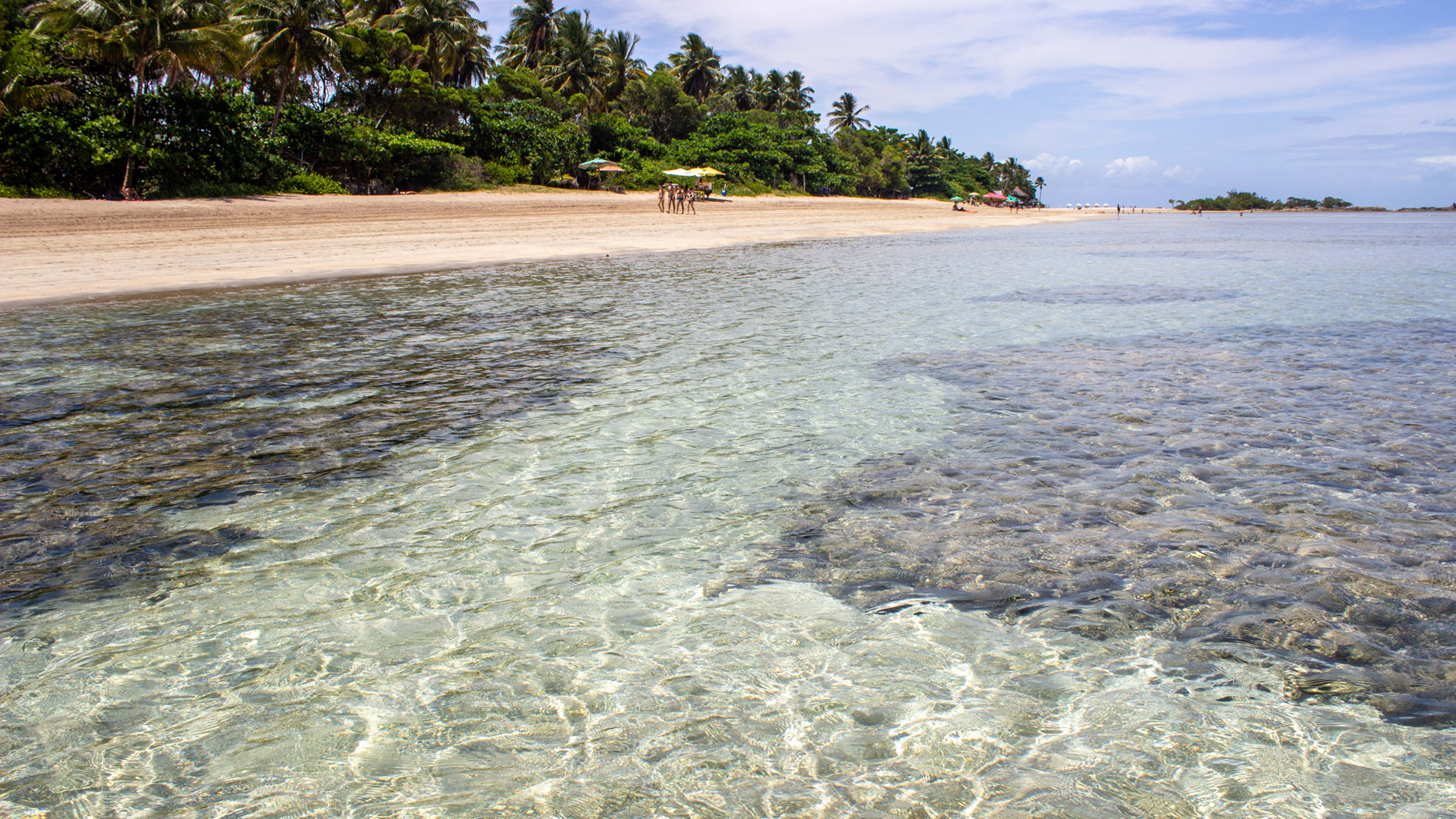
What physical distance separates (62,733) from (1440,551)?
630 cm

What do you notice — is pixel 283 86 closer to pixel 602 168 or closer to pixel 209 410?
pixel 602 168

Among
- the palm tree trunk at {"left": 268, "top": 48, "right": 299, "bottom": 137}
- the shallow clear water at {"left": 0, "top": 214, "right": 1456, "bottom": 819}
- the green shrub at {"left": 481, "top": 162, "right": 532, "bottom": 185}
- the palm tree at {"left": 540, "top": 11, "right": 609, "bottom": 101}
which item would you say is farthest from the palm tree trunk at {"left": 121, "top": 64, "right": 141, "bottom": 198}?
the palm tree at {"left": 540, "top": 11, "right": 609, "bottom": 101}

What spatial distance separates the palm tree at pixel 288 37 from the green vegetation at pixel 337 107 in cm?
7

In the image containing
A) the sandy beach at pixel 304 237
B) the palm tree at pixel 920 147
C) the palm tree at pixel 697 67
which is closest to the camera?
the sandy beach at pixel 304 237

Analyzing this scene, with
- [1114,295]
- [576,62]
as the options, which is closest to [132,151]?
[1114,295]

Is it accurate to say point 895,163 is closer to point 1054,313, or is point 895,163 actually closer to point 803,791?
point 1054,313

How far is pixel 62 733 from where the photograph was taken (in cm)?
307

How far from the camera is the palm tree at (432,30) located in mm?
42688

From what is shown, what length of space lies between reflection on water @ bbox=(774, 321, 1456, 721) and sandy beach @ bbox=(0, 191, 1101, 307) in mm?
14557

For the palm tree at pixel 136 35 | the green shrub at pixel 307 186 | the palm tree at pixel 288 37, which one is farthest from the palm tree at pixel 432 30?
the palm tree at pixel 136 35

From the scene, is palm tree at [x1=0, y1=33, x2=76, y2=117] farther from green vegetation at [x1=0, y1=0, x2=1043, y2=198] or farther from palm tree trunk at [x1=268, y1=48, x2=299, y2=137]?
palm tree trunk at [x1=268, y1=48, x2=299, y2=137]

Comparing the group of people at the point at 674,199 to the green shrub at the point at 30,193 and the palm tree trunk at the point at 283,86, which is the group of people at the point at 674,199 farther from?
the green shrub at the point at 30,193

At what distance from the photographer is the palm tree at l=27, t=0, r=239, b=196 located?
78.2 feet

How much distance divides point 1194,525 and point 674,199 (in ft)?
119
